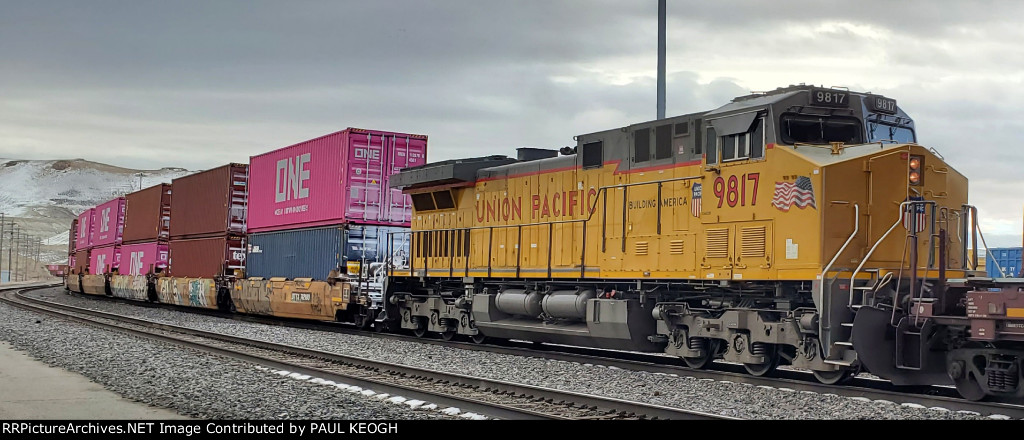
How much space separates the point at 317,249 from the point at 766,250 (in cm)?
1449

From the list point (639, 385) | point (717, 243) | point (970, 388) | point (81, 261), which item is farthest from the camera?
point (81, 261)

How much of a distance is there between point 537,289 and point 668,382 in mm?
5157

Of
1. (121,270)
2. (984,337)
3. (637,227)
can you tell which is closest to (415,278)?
(637,227)

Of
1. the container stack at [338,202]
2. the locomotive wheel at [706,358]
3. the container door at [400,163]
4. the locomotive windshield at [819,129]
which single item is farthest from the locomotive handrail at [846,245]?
the container door at [400,163]

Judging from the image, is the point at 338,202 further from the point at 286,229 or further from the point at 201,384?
the point at 201,384

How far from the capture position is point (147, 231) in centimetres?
3797

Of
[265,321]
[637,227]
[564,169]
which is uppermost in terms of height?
[564,169]

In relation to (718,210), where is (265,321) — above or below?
below

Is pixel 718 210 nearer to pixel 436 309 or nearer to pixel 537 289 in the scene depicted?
pixel 537 289

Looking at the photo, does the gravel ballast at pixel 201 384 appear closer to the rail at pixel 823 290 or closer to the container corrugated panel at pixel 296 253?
the rail at pixel 823 290

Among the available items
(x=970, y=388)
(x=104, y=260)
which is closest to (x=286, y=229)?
(x=970, y=388)

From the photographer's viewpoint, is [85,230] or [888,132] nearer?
[888,132]
